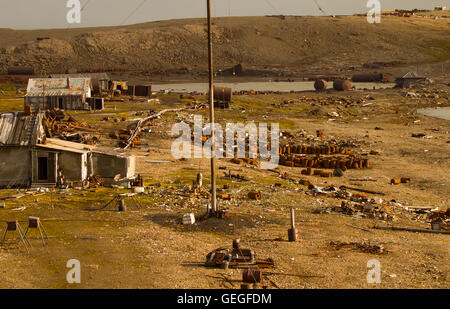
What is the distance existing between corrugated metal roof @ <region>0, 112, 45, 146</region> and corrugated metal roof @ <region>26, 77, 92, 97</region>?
65.6 feet

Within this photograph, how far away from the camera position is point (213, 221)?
749 inches

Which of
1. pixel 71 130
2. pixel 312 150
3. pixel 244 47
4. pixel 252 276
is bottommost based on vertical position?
pixel 252 276

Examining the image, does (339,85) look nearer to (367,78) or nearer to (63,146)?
(367,78)

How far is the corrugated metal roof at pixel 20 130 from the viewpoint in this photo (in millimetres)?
23062

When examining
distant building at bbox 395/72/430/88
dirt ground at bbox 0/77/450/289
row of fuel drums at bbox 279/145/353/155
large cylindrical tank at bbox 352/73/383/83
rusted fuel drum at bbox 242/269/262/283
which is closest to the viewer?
rusted fuel drum at bbox 242/269/262/283

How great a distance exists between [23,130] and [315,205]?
483 inches

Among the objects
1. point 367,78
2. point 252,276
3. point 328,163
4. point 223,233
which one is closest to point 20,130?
point 223,233

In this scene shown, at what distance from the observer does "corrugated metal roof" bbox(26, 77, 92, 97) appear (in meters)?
44.1

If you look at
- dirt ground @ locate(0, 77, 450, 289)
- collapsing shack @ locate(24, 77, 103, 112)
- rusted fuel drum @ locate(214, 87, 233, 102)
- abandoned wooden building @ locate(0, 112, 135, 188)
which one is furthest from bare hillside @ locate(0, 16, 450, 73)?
abandoned wooden building @ locate(0, 112, 135, 188)

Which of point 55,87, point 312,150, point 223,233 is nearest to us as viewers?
point 223,233

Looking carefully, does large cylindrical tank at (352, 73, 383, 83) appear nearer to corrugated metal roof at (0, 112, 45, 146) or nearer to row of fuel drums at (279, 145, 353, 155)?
row of fuel drums at (279, 145, 353, 155)

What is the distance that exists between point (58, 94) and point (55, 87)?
3.65 feet

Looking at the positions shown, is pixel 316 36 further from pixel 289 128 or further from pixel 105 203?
pixel 105 203

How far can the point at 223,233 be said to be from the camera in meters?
18.2
